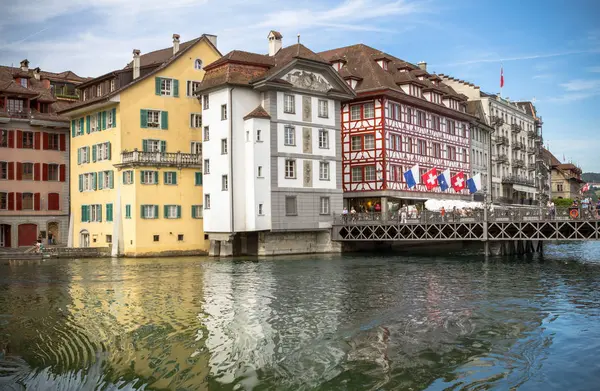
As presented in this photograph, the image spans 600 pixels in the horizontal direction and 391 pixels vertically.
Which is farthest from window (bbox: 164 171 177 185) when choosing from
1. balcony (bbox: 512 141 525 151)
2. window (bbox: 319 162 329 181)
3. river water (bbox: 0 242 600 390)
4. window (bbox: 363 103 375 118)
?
balcony (bbox: 512 141 525 151)

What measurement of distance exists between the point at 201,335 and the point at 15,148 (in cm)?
4213

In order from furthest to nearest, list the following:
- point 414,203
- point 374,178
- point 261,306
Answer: point 414,203 < point 374,178 < point 261,306

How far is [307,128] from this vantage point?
51812 millimetres

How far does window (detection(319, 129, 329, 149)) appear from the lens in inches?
2078

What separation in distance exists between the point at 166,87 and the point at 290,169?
466 inches

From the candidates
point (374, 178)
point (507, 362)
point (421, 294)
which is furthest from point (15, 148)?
point (507, 362)

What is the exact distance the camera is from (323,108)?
2088 inches

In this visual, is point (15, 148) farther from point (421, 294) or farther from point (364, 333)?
point (364, 333)

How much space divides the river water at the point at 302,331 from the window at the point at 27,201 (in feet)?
67.2

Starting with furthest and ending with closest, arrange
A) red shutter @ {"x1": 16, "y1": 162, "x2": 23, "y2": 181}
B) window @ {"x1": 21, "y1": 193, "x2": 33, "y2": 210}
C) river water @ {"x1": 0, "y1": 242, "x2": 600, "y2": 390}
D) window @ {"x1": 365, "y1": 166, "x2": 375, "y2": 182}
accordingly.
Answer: window @ {"x1": 365, "y1": 166, "x2": 375, "y2": 182}, window @ {"x1": 21, "y1": 193, "x2": 33, "y2": 210}, red shutter @ {"x1": 16, "y1": 162, "x2": 23, "y2": 181}, river water @ {"x1": 0, "y1": 242, "x2": 600, "y2": 390}

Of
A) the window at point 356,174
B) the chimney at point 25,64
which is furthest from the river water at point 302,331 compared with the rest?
the chimney at point 25,64

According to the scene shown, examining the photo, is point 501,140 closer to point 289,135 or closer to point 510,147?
point 510,147

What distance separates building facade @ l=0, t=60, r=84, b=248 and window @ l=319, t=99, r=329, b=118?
21874 millimetres

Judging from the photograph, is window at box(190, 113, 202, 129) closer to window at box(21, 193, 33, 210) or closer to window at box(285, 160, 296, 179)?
window at box(285, 160, 296, 179)
